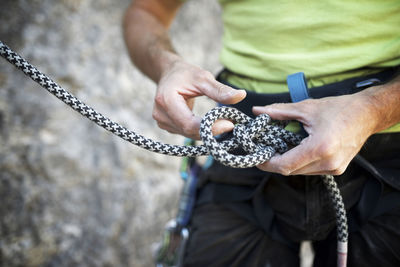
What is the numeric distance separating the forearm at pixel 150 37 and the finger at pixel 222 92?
0.21 m

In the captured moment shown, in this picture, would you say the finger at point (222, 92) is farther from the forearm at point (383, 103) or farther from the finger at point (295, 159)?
the forearm at point (383, 103)

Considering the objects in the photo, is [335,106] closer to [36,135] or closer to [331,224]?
[331,224]

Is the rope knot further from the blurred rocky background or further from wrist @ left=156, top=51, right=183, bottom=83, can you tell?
the blurred rocky background

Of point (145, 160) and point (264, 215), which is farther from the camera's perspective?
point (145, 160)

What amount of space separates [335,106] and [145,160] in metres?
1.35

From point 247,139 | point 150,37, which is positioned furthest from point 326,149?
point 150,37

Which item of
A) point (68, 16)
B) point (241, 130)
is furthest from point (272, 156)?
point (68, 16)

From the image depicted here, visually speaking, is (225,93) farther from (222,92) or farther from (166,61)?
(166,61)

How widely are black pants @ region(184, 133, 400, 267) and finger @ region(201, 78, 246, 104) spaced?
35cm

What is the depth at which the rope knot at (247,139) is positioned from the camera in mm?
638

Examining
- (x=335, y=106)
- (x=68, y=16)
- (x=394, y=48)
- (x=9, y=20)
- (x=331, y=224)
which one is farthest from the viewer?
(x=68, y=16)

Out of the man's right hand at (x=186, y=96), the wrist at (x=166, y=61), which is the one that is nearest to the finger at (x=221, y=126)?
the man's right hand at (x=186, y=96)

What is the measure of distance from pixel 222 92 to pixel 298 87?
19 centimetres

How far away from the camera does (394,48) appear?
2.51ft
